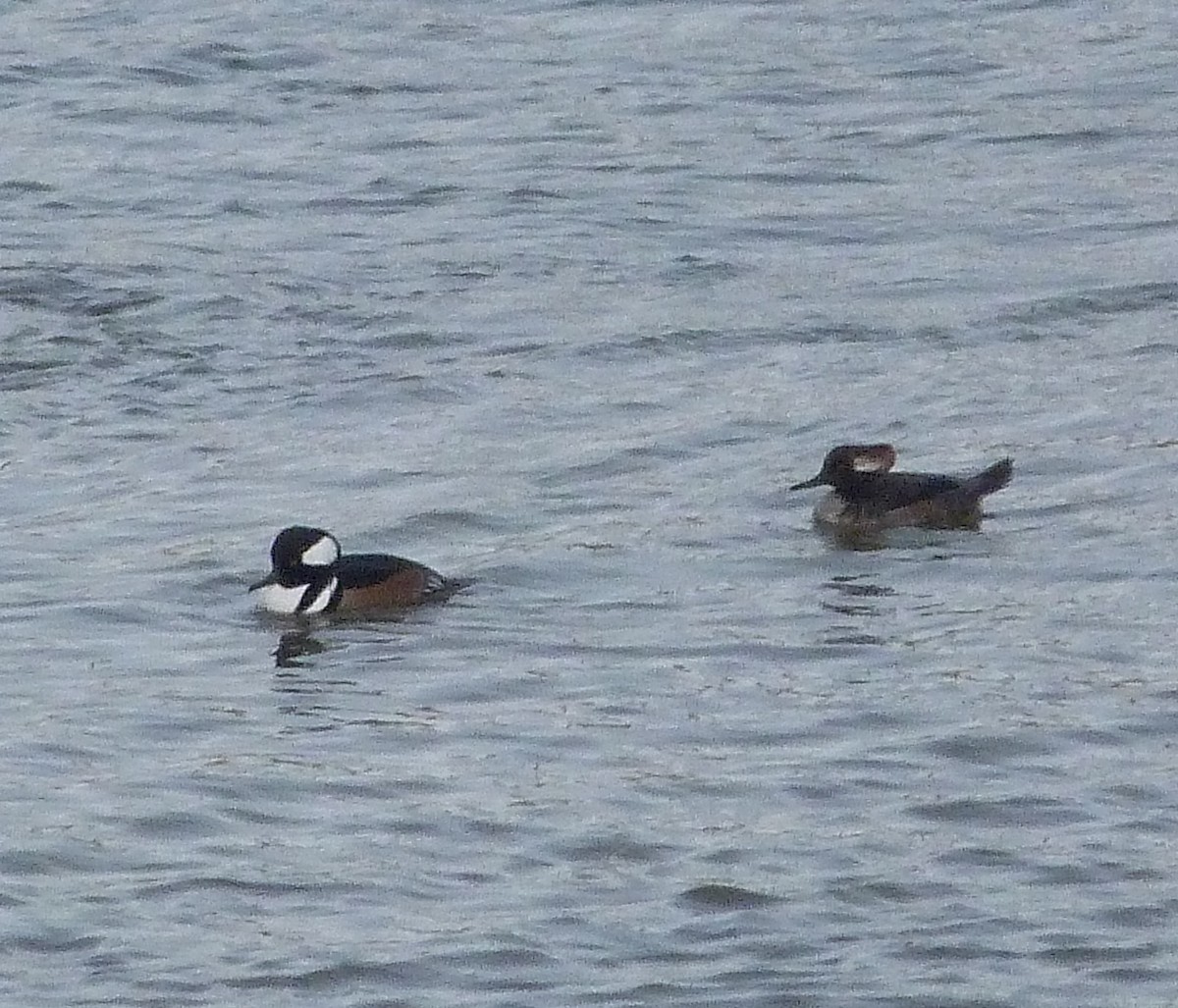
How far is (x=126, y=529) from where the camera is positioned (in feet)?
43.5

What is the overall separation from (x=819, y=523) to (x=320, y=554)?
226 cm

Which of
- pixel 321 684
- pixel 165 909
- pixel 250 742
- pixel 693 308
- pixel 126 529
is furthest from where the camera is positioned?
pixel 693 308

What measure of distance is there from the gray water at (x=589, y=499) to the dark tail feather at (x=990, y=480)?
7.0 inches

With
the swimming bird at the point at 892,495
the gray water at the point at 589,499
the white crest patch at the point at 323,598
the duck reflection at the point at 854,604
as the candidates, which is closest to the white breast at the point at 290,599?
the white crest patch at the point at 323,598

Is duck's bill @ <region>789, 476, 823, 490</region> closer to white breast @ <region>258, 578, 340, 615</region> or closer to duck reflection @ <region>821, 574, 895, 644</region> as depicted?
duck reflection @ <region>821, 574, 895, 644</region>

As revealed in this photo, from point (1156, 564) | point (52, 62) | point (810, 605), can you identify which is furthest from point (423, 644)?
point (52, 62)

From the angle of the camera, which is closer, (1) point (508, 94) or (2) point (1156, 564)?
(2) point (1156, 564)

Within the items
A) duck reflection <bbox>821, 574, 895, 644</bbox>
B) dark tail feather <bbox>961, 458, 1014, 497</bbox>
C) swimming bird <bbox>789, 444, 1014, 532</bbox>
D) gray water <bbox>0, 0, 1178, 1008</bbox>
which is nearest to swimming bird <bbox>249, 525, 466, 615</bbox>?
gray water <bbox>0, 0, 1178, 1008</bbox>

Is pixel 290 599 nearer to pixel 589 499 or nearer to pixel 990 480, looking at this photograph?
pixel 589 499

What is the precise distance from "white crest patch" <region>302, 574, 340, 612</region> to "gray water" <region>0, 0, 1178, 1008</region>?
14cm

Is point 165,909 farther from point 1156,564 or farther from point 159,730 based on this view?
point 1156,564

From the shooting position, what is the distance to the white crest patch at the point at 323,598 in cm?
1206

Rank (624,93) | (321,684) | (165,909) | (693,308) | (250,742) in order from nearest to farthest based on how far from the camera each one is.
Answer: (165,909) → (250,742) → (321,684) → (693,308) → (624,93)

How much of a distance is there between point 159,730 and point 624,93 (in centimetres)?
1262
